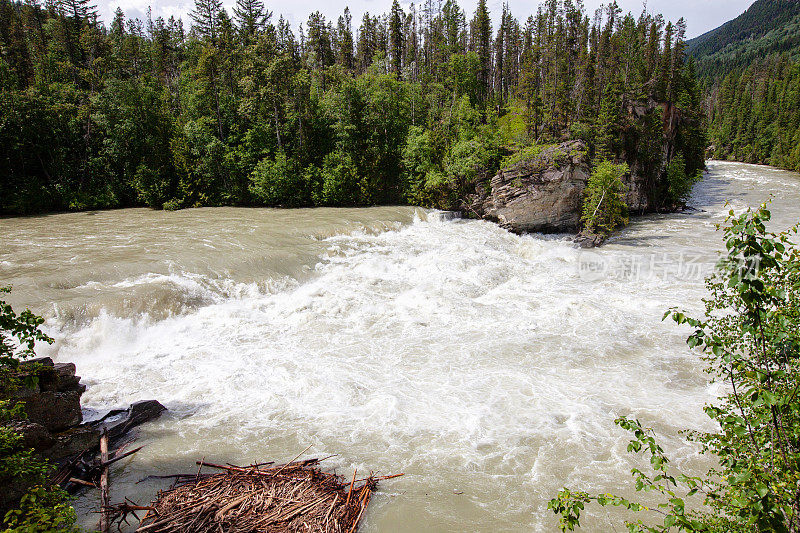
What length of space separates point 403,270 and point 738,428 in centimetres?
1612

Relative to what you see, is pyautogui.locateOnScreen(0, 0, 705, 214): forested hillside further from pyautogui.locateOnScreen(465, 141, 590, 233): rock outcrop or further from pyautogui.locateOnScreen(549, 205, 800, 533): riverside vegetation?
pyautogui.locateOnScreen(549, 205, 800, 533): riverside vegetation

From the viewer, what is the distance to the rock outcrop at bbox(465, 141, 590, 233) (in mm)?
26234

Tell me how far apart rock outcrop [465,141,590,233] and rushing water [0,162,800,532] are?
429 centimetres

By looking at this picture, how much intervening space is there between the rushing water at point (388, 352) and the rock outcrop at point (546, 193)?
4.29 meters

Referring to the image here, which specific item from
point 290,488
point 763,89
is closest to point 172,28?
point 290,488

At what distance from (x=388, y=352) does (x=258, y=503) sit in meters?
6.63

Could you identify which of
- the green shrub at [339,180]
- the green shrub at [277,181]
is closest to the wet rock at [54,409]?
the green shrub at [277,181]

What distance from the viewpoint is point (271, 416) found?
898cm

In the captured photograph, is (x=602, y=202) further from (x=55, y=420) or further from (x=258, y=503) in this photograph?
(x=55, y=420)

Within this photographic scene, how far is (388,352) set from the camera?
475 inches

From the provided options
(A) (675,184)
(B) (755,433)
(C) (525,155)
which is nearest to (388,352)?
(B) (755,433)

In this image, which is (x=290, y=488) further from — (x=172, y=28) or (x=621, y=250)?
(x=172, y=28)

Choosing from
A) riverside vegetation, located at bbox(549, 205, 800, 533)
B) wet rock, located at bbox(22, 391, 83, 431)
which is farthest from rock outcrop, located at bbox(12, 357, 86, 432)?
riverside vegetation, located at bbox(549, 205, 800, 533)

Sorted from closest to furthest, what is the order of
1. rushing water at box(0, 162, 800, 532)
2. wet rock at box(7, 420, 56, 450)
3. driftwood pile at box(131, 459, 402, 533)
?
1. driftwood pile at box(131, 459, 402, 533)
2. wet rock at box(7, 420, 56, 450)
3. rushing water at box(0, 162, 800, 532)
